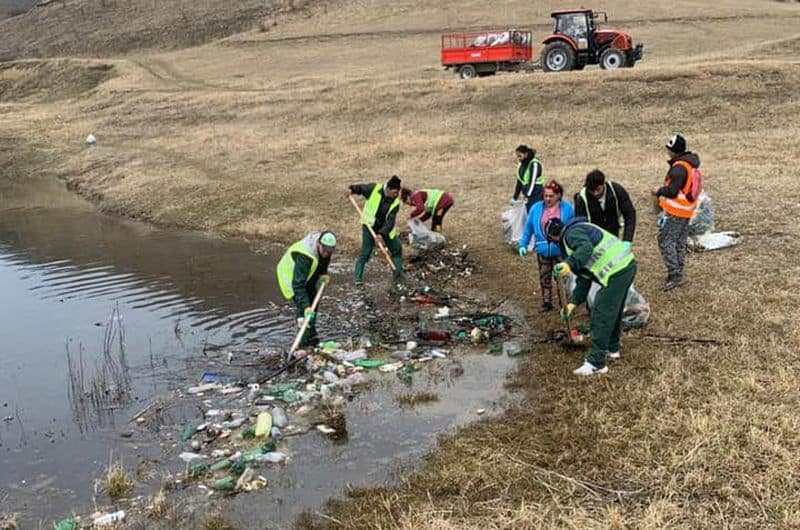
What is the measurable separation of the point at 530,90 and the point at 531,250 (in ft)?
43.1

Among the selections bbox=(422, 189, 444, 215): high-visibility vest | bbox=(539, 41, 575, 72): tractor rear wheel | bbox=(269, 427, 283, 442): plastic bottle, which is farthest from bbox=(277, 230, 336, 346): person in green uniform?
bbox=(539, 41, 575, 72): tractor rear wheel

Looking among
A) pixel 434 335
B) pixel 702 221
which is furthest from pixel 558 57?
pixel 434 335

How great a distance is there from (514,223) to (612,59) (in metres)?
15.6

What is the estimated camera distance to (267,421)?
662 cm

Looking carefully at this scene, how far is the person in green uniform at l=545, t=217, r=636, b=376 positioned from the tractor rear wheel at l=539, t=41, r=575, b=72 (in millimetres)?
20004

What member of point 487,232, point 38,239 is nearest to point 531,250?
point 487,232

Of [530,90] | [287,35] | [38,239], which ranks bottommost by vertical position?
[38,239]

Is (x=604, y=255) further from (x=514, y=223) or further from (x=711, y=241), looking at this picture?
(x=514, y=223)

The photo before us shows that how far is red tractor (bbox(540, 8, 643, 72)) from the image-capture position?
83.3 ft

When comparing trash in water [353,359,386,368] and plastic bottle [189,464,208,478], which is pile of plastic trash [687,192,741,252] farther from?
plastic bottle [189,464,208,478]

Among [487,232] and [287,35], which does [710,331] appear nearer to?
[487,232]

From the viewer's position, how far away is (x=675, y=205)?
9.12m

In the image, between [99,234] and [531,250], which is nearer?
[531,250]

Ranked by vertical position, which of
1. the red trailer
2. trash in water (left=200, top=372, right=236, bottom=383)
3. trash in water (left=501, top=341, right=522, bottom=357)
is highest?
the red trailer
